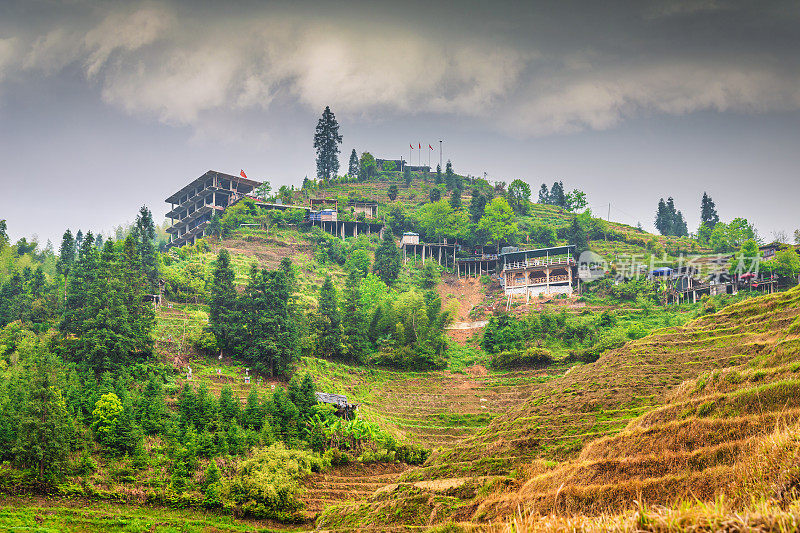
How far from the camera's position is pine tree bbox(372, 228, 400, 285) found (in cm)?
6294

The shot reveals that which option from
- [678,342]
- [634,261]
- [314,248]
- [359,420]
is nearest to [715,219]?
[634,261]

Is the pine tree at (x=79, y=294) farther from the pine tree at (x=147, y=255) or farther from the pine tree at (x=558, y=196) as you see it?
the pine tree at (x=558, y=196)

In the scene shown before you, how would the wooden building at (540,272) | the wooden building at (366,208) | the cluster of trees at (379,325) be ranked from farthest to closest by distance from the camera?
1. the wooden building at (366,208)
2. the wooden building at (540,272)
3. the cluster of trees at (379,325)

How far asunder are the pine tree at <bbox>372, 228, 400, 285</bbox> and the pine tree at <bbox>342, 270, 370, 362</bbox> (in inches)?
510

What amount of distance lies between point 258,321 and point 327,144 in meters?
59.5

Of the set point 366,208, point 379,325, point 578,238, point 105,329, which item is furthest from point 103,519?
point 366,208

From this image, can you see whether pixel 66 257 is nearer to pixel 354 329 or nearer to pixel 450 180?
pixel 354 329

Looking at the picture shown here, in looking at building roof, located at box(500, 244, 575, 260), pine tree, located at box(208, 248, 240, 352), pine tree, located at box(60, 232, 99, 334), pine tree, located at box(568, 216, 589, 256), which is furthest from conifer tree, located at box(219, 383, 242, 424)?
pine tree, located at box(568, 216, 589, 256)

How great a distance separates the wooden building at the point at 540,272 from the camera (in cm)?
6356

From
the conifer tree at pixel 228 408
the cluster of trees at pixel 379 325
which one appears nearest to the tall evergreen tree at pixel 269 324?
the cluster of trees at pixel 379 325

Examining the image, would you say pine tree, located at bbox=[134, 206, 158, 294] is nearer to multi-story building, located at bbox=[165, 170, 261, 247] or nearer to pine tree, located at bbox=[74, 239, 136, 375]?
pine tree, located at bbox=[74, 239, 136, 375]

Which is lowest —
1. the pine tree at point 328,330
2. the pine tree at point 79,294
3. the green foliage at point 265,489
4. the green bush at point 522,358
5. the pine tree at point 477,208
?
the green foliage at point 265,489

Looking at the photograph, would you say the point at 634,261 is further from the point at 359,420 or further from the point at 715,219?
the point at 359,420

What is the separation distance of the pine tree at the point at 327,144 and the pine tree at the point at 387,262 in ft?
108
